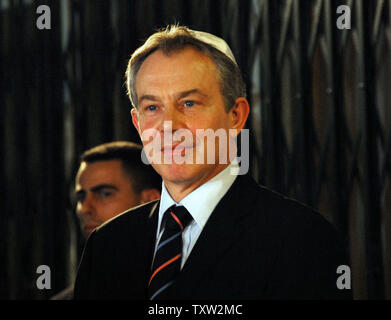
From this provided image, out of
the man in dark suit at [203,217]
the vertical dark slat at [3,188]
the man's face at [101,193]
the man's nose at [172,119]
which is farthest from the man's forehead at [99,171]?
the man's nose at [172,119]

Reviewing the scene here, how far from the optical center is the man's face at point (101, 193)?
1460 mm

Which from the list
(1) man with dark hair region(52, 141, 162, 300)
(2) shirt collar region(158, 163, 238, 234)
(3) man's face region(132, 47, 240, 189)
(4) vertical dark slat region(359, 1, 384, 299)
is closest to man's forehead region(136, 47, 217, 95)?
(3) man's face region(132, 47, 240, 189)

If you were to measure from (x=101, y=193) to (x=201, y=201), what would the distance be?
640mm

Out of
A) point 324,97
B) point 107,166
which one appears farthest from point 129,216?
point 324,97

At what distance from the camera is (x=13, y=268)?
5.42 feet

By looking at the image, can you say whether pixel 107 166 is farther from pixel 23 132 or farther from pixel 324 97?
pixel 324 97

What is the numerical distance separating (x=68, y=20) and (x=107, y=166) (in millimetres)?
488

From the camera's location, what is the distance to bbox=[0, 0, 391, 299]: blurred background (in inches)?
62.5

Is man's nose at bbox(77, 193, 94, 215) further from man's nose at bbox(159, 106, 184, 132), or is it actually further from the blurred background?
man's nose at bbox(159, 106, 184, 132)

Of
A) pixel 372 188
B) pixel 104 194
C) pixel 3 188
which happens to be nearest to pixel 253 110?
pixel 372 188

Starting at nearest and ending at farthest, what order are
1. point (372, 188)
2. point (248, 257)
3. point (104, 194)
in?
1. point (248, 257)
2. point (104, 194)
3. point (372, 188)

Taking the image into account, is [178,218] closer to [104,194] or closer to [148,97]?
[148,97]

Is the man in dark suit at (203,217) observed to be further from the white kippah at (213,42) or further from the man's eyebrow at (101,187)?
the man's eyebrow at (101,187)

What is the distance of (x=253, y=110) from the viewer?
5.45ft
